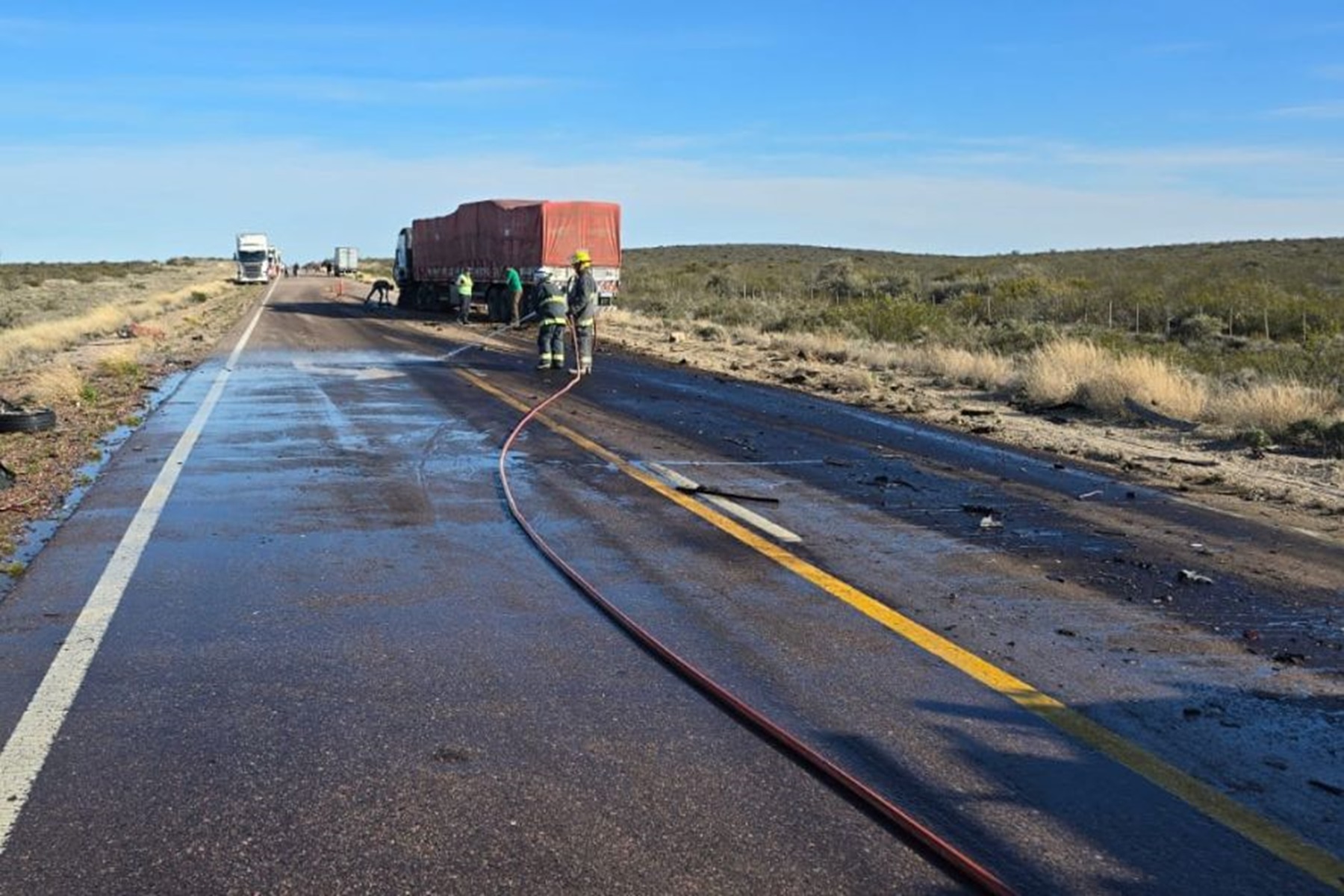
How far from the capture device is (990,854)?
3.60m

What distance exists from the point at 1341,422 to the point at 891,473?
5315mm

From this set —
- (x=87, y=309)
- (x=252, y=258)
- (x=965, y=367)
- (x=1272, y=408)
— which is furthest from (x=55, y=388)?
(x=252, y=258)

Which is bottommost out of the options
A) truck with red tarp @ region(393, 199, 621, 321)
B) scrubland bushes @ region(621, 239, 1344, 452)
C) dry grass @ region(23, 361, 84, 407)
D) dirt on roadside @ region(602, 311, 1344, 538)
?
dirt on roadside @ region(602, 311, 1344, 538)

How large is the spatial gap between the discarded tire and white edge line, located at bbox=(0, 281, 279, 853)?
421 cm

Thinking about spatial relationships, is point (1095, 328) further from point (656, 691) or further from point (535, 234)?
point (656, 691)

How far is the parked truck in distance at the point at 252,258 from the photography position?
82.6m

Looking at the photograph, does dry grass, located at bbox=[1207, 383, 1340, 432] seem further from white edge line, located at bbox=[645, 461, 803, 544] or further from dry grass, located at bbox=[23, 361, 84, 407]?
dry grass, located at bbox=[23, 361, 84, 407]

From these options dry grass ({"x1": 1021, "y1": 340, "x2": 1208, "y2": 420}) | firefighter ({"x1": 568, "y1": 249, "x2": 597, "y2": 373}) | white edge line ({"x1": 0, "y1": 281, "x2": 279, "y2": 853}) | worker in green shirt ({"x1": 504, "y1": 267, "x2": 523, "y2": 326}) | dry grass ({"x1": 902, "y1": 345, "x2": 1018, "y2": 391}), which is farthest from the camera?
worker in green shirt ({"x1": 504, "y1": 267, "x2": 523, "y2": 326})

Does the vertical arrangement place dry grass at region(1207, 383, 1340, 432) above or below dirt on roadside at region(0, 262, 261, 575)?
above

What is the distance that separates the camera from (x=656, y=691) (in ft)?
16.5

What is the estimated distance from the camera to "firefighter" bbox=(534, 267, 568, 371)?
1938 centimetres

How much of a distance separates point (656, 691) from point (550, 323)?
610 inches

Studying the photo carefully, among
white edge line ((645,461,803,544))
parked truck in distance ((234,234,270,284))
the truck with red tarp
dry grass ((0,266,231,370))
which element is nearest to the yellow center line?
white edge line ((645,461,803,544))

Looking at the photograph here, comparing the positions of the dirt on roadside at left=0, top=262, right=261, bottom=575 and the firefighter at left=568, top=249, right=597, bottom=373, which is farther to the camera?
the firefighter at left=568, top=249, right=597, bottom=373
